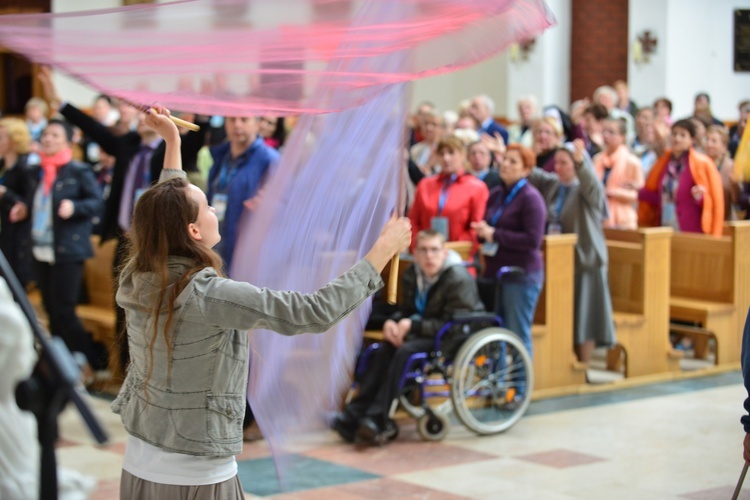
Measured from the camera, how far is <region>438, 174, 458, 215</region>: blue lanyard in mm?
8078

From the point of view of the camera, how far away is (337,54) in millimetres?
3863

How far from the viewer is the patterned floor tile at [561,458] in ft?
20.9

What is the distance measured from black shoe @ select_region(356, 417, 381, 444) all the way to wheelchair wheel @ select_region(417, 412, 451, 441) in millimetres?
278

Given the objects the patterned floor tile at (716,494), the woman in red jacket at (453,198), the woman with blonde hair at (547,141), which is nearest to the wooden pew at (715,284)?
the woman with blonde hair at (547,141)

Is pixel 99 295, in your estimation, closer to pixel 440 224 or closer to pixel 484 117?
pixel 440 224

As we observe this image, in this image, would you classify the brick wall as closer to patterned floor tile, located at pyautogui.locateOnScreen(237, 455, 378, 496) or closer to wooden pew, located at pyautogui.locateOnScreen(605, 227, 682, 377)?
wooden pew, located at pyautogui.locateOnScreen(605, 227, 682, 377)

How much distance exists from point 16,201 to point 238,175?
2174mm

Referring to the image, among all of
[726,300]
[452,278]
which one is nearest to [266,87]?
[452,278]

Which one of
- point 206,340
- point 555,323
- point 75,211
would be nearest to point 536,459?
point 555,323

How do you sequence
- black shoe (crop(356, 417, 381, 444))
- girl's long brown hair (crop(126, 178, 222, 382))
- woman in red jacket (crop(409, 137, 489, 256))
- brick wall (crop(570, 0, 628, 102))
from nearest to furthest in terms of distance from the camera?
girl's long brown hair (crop(126, 178, 222, 382))
black shoe (crop(356, 417, 381, 444))
woman in red jacket (crop(409, 137, 489, 256))
brick wall (crop(570, 0, 628, 102))

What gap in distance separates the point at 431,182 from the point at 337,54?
4366 millimetres

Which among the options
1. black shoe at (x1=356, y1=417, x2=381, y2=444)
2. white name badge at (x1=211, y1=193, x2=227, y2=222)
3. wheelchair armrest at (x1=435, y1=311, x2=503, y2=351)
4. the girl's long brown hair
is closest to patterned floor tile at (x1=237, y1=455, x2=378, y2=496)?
black shoe at (x1=356, y1=417, x2=381, y2=444)

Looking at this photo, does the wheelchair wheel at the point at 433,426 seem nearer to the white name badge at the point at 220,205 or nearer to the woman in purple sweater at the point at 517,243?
the woman in purple sweater at the point at 517,243

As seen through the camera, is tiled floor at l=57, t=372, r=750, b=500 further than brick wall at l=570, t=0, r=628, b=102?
No
